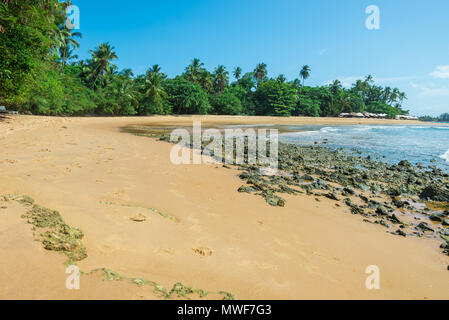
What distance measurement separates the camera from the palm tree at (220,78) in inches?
2507

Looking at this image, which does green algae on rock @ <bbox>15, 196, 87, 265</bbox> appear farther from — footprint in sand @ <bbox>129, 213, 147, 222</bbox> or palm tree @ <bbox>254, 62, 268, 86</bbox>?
palm tree @ <bbox>254, 62, 268, 86</bbox>

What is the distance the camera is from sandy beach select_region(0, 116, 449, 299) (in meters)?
2.20

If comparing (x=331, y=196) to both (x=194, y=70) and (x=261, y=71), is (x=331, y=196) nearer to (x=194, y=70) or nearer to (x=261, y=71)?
(x=194, y=70)

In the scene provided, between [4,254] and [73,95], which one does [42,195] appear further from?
[73,95]

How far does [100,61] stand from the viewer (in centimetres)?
3800

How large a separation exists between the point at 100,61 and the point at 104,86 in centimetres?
432

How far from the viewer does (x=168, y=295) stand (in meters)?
1.99

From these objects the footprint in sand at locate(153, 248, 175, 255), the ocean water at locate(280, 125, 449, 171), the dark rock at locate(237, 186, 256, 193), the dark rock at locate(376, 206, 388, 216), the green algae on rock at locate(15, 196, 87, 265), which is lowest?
the dark rock at locate(376, 206, 388, 216)

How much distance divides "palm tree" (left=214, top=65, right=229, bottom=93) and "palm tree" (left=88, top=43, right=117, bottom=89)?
100 ft

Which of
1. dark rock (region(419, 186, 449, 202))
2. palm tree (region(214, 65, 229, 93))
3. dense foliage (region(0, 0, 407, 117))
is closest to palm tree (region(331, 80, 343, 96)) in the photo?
dense foliage (region(0, 0, 407, 117))

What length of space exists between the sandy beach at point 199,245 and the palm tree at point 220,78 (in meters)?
62.1

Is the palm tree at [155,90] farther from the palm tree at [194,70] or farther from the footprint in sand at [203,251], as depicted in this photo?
the footprint in sand at [203,251]

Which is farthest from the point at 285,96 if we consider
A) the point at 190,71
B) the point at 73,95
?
the point at 73,95

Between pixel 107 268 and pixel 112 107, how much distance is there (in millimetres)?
40647
